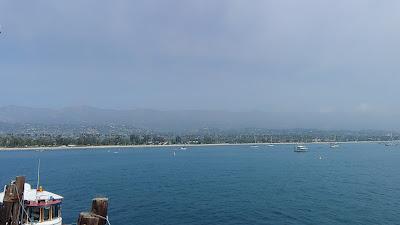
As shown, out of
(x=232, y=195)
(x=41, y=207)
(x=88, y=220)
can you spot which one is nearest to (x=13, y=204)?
(x=41, y=207)

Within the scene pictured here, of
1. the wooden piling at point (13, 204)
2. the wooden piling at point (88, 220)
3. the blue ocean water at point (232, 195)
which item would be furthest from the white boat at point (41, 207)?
the blue ocean water at point (232, 195)

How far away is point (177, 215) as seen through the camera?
53.8 m

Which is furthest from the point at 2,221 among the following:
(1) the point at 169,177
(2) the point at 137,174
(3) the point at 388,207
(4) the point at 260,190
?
(2) the point at 137,174

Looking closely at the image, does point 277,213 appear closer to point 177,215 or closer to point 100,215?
point 177,215

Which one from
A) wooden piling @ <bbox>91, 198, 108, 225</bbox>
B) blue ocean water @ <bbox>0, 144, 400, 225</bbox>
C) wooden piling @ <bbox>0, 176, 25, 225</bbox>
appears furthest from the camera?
blue ocean water @ <bbox>0, 144, 400, 225</bbox>

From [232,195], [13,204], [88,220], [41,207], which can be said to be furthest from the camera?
[232,195]

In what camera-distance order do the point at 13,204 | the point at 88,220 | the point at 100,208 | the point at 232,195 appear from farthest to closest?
the point at 232,195, the point at 13,204, the point at 100,208, the point at 88,220

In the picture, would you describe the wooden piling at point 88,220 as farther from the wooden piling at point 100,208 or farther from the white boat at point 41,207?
the white boat at point 41,207

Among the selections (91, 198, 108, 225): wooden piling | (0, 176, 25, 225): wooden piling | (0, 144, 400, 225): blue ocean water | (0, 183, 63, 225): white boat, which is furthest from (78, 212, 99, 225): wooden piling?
(0, 144, 400, 225): blue ocean water

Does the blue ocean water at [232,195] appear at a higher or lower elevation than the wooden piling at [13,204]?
lower

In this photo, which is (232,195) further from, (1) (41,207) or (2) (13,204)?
(2) (13,204)

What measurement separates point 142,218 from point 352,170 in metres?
76.6

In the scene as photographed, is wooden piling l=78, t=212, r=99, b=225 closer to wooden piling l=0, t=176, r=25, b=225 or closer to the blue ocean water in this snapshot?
wooden piling l=0, t=176, r=25, b=225

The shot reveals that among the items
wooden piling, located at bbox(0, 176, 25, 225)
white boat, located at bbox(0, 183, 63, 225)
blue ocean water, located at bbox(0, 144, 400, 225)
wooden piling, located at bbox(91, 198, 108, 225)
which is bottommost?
blue ocean water, located at bbox(0, 144, 400, 225)
